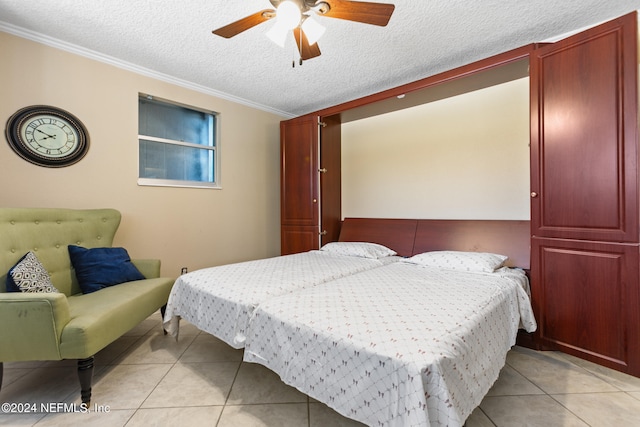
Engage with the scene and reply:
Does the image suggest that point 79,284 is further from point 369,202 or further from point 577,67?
point 577,67

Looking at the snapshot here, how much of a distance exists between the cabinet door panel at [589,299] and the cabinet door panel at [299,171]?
7.51 ft

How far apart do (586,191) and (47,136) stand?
4061 mm

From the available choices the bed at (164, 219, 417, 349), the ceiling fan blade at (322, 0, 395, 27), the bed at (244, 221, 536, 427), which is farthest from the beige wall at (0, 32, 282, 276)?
the ceiling fan blade at (322, 0, 395, 27)

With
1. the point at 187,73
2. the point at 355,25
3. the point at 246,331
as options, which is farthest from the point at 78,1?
the point at 246,331

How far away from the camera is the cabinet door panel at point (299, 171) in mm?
3555

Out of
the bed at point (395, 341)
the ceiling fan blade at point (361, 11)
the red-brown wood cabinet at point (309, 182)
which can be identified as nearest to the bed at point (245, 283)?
the bed at point (395, 341)

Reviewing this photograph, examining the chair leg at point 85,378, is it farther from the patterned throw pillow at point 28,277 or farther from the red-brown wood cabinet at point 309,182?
the red-brown wood cabinet at point 309,182

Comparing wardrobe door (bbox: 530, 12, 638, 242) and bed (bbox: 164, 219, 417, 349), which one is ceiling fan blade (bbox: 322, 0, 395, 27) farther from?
bed (bbox: 164, 219, 417, 349)

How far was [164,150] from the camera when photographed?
10.2ft

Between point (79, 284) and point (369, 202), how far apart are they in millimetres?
2980

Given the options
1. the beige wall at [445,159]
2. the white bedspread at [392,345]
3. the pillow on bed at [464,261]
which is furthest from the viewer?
the beige wall at [445,159]

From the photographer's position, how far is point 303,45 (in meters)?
1.84

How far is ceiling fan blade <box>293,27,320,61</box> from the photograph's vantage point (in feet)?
5.64

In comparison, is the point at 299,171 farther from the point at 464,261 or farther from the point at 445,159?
the point at 464,261
